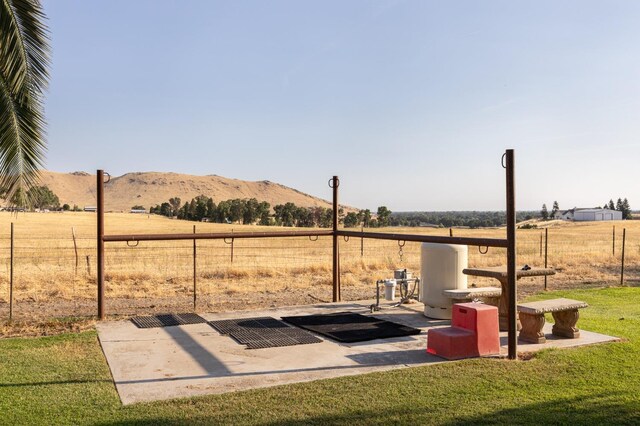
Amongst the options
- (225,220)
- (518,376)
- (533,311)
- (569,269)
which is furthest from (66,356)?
(225,220)

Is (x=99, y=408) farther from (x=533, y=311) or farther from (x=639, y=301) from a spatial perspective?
(x=639, y=301)

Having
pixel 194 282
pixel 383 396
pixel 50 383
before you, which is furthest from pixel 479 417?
pixel 194 282

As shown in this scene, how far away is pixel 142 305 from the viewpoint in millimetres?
10969

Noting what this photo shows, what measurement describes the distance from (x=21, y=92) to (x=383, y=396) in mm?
5956

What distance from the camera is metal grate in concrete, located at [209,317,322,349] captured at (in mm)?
7202

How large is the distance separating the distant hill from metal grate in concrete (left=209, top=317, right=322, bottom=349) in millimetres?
125917

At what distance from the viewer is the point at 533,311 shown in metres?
7.04

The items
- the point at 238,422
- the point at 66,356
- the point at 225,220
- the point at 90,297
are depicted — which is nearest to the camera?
the point at 238,422

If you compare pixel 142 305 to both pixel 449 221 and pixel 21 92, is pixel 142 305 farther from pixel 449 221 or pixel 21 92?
pixel 449 221

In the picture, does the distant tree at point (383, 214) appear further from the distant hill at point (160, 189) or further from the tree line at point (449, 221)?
the distant hill at point (160, 189)

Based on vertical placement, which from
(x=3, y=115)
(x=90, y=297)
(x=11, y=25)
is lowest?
(x=90, y=297)

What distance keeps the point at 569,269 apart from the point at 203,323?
44.7ft

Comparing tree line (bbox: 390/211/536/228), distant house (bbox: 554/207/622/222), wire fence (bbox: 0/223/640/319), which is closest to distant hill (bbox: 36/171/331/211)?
tree line (bbox: 390/211/536/228)

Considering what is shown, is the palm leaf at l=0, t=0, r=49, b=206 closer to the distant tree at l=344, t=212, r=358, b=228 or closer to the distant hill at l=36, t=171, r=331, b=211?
the distant tree at l=344, t=212, r=358, b=228
